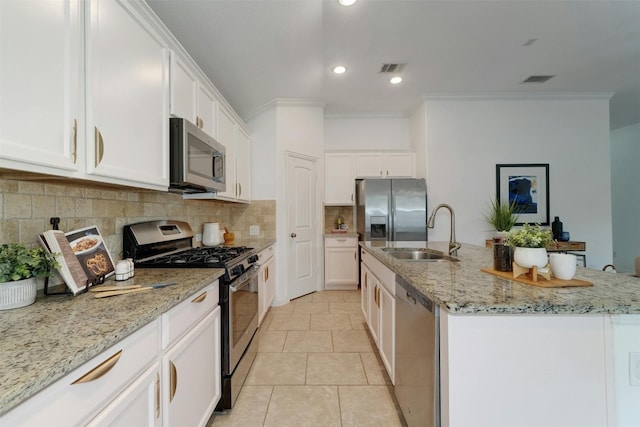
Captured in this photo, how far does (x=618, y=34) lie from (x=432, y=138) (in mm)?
2021

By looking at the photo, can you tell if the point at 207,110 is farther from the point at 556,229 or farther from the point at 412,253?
the point at 556,229

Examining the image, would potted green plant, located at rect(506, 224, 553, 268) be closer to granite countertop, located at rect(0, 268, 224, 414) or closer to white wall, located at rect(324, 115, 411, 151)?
granite countertop, located at rect(0, 268, 224, 414)

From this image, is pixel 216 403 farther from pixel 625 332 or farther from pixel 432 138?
pixel 432 138

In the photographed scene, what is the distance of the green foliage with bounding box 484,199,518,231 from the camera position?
12.7 ft

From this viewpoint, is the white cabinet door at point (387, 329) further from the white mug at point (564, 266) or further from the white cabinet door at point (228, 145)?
the white cabinet door at point (228, 145)

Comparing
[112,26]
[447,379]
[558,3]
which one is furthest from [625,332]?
[558,3]

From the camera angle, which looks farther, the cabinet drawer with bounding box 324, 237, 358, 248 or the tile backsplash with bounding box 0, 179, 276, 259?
the cabinet drawer with bounding box 324, 237, 358, 248

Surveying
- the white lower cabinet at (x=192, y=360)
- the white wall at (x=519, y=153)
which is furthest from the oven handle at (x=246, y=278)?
the white wall at (x=519, y=153)

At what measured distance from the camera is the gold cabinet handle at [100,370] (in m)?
0.70

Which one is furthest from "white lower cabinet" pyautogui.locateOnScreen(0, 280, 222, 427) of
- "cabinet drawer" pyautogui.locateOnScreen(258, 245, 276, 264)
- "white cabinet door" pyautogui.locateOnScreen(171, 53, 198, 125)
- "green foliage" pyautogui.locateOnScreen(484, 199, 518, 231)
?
"green foliage" pyautogui.locateOnScreen(484, 199, 518, 231)

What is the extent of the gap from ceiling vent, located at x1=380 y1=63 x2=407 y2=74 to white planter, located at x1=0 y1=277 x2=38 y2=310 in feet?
11.8

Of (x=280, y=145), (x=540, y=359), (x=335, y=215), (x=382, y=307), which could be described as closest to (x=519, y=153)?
(x=335, y=215)

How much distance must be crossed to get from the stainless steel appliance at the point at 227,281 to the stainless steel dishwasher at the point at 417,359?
39.8 inches

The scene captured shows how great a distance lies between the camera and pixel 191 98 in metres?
1.99
